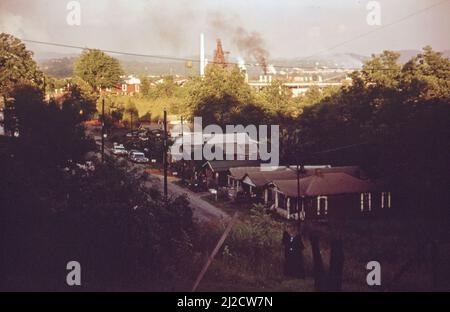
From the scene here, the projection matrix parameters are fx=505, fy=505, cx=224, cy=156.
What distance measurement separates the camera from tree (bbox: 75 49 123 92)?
236 ft

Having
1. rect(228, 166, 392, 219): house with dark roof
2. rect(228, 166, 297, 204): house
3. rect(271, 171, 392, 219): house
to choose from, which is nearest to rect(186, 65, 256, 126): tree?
rect(228, 166, 297, 204): house

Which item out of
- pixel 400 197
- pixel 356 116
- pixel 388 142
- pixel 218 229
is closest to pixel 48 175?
pixel 218 229

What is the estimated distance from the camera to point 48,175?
15.8 meters

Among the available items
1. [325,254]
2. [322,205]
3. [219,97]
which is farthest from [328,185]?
[219,97]

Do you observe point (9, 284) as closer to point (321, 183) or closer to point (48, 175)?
point (48, 175)

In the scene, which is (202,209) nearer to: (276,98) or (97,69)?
(276,98)

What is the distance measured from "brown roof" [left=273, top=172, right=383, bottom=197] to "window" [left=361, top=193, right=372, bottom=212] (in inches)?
13.1

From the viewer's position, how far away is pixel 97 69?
7281 cm

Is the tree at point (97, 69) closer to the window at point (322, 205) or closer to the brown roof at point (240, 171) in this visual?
the brown roof at point (240, 171)

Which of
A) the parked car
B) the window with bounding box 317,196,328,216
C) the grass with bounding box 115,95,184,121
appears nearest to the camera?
the window with bounding box 317,196,328,216

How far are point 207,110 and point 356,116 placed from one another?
18.6m

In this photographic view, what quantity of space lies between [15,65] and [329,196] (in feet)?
112

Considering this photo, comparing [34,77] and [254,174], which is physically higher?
[34,77]

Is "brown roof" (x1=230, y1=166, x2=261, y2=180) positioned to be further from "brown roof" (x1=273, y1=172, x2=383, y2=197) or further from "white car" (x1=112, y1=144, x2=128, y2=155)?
"white car" (x1=112, y1=144, x2=128, y2=155)
